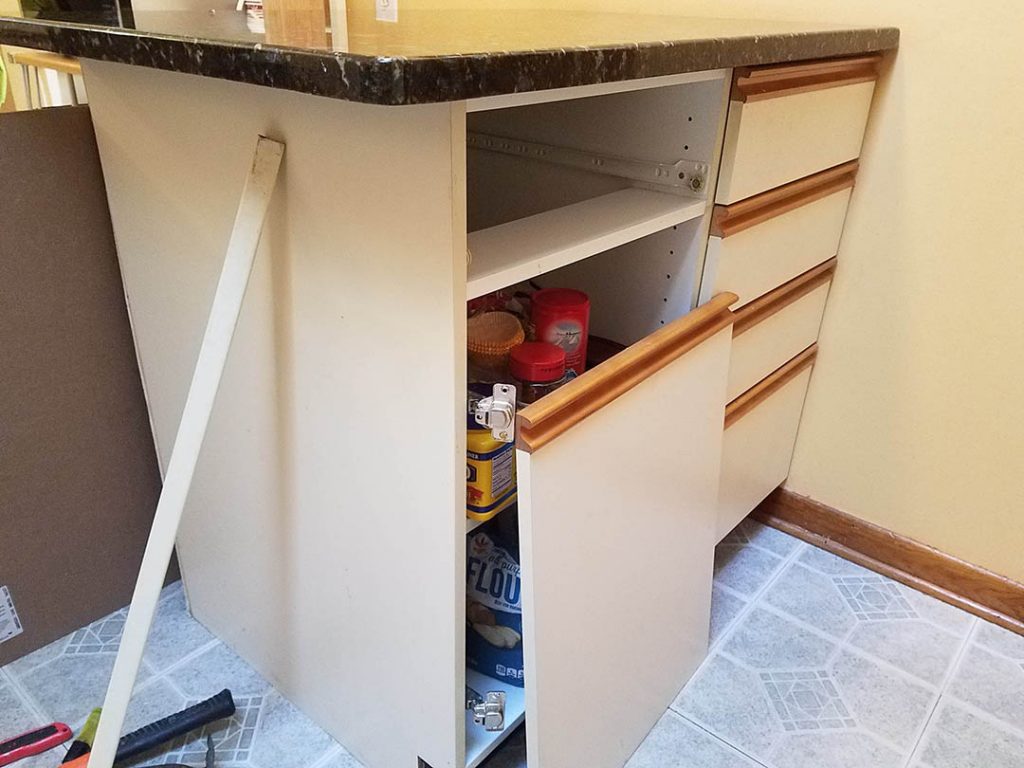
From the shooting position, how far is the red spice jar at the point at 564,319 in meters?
0.93

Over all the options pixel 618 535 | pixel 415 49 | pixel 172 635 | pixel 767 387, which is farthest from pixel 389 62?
pixel 172 635

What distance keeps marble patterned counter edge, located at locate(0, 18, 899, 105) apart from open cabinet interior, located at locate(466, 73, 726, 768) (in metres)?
0.15

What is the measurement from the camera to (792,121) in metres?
1.01

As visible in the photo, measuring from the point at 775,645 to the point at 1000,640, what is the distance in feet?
1.24

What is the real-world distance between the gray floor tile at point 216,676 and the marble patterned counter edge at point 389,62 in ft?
2.74

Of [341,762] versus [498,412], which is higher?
[498,412]

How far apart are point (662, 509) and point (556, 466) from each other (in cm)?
26

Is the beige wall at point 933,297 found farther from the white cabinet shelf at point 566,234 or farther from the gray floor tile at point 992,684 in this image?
the white cabinet shelf at point 566,234

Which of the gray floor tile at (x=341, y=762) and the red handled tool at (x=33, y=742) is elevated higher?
the red handled tool at (x=33, y=742)

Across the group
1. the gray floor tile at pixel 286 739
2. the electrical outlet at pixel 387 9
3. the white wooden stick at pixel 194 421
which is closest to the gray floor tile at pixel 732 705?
the gray floor tile at pixel 286 739

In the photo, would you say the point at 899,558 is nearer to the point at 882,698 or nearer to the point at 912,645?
the point at 912,645

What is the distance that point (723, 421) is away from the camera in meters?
1.08

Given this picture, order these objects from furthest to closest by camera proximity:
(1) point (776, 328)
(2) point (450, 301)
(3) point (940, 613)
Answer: (3) point (940, 613) → (1) point (776, 328) → (2) point (450, 301)

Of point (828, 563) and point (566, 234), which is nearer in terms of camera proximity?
point (566, 234)
